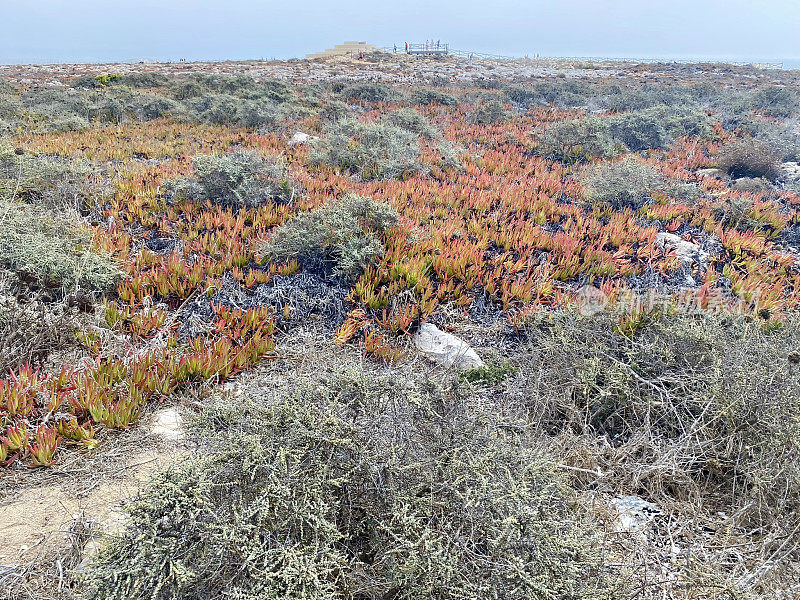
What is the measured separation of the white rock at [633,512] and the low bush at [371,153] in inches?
314

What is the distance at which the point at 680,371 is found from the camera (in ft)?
11.9

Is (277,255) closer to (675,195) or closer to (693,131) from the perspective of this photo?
(675,195)

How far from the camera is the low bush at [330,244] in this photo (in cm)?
550

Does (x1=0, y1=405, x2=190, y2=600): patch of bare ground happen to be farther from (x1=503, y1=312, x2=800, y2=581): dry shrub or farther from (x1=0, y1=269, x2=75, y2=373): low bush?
(x1=503, y1=312, x2=800, y2=581): dry shrub

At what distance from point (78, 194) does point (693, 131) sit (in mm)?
18134

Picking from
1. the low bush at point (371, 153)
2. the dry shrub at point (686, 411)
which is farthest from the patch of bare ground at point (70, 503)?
the low bush at point (371, 153)

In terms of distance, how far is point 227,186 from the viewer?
24.9 feet

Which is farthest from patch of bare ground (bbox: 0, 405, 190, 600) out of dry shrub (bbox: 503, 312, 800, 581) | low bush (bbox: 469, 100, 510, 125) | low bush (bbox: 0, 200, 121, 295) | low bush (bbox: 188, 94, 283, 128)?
low bush (bbox: 469, 100, 510, 125)

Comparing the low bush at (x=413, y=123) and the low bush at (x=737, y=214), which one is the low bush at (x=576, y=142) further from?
the low bush at (x=737, y=214)

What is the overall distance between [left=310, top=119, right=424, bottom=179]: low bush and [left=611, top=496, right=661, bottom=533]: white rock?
26.2ft

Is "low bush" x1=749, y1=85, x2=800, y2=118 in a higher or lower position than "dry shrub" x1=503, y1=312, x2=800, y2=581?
higher

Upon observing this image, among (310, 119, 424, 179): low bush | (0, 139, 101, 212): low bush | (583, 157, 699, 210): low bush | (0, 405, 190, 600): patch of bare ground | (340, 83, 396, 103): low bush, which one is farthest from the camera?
(340, 83, 396, 103): low bush

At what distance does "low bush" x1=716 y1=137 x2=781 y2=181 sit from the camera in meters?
11.3

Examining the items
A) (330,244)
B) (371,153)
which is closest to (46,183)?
(330,244)
